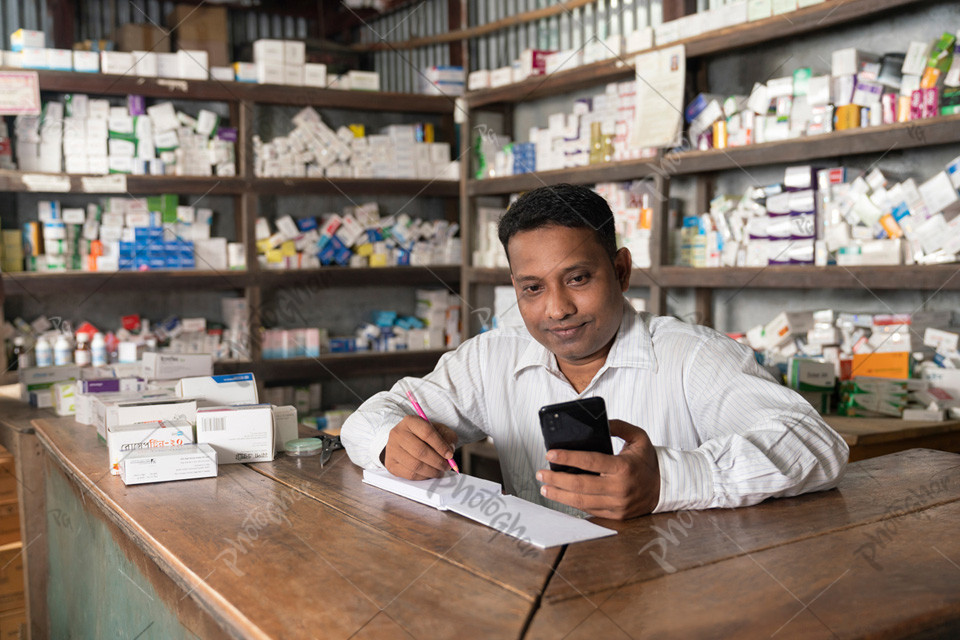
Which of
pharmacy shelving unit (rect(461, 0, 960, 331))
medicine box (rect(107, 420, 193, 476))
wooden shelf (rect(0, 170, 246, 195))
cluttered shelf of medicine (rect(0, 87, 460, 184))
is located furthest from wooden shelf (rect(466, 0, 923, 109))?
medicine box (rect(107, 420, 193, 476))

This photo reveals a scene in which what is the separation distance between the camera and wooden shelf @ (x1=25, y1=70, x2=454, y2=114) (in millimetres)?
4645

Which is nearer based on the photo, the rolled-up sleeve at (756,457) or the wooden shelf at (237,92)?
the rolled-up sleeve at (756,457)

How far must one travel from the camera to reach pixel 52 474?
282 centimetres

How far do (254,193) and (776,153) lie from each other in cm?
305

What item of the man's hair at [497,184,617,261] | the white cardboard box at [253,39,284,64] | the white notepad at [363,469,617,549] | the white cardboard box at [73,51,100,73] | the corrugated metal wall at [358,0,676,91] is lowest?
the white notepad at [363,469,617,549]

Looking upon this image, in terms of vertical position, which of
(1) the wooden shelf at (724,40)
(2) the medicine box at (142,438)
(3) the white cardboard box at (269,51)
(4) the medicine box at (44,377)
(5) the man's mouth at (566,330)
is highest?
(3) the white cardboard box at (269,51)

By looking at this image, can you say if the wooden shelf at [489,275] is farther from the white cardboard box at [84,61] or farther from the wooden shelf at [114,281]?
the white cardboard box at [84,61]

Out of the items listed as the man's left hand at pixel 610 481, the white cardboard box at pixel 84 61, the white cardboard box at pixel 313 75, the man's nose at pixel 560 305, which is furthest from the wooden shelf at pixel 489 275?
the man's left hand at pixel 610 481

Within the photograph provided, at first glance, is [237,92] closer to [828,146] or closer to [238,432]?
[828,146]

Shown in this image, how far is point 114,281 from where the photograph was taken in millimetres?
4742

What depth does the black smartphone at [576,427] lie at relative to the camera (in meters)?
1.43

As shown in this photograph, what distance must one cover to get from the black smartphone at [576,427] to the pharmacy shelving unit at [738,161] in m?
2.12

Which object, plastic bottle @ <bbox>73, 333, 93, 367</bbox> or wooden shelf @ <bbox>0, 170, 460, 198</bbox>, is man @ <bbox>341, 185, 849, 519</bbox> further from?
wooden shelf @ <bbox>0, 170, 460, 198</bbox>

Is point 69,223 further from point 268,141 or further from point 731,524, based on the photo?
point 731,524
